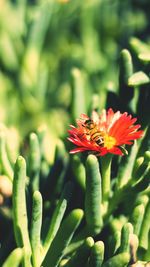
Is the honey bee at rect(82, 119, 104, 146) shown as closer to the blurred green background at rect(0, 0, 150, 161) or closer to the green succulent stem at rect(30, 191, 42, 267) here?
the green succulent stem at rect(30, 191, 42, 267)

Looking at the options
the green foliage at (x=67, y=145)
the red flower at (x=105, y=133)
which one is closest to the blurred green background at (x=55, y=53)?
the green foliage at (x=67, y=145)

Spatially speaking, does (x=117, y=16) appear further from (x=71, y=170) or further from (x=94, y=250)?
(x=94, y=250)

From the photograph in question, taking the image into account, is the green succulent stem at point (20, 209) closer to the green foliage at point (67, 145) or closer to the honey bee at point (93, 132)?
the green foliage at point (67, 145)

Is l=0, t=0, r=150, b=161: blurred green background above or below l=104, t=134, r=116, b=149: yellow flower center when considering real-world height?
above

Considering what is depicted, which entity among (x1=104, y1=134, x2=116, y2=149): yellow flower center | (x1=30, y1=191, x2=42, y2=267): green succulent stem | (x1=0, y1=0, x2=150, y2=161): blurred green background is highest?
(x1=0, y1=0, x2=150, y2=161): blurred green background

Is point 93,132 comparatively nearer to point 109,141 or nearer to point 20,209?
point 109,141

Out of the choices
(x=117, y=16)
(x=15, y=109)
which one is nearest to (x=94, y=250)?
(x=15, y=109)

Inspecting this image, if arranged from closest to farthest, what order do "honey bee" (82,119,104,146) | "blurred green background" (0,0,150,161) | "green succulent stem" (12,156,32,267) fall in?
"green succulent stem" (12,156,32,267) → "honey bee" (82,119,104,146) → "blurred green background" (0,0,150,161)

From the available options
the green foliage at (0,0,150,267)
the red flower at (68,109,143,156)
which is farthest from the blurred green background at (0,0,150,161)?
the red flower at (68,109,143,156)

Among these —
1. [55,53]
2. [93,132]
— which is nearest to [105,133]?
[93,132]
